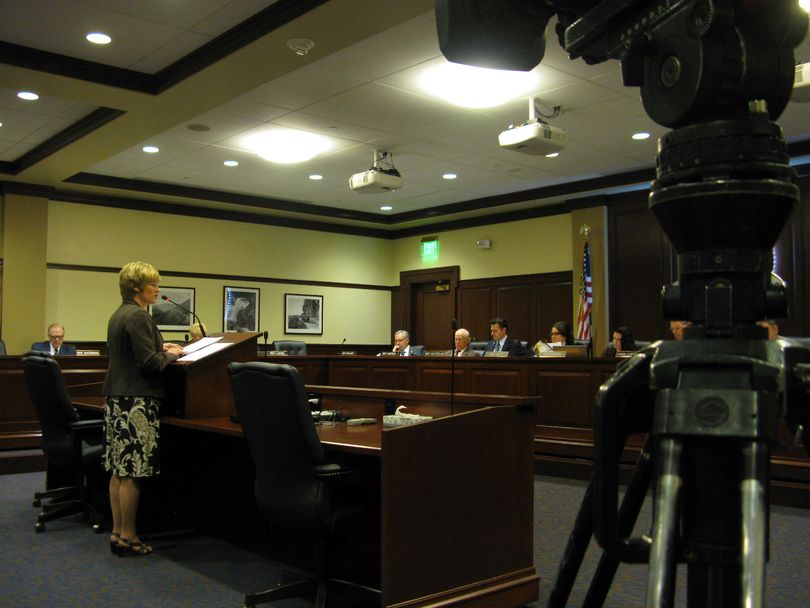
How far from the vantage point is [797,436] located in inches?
28.4

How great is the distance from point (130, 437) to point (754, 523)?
3.26 metres

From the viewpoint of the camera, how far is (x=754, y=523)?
1.94ft

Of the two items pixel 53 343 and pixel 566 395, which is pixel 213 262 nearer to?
pixel 53 343

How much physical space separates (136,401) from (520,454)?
179 cm

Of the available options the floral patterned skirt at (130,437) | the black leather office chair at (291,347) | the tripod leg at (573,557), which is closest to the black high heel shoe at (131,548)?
the floral patterned skirt at (130,437)

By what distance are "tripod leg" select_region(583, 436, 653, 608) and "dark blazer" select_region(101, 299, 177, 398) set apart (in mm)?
2962

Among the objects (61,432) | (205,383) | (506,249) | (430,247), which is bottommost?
(61,432)

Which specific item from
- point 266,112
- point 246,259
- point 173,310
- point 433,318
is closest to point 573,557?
point 266,112

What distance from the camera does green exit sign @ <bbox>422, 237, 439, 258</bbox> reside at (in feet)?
37.0

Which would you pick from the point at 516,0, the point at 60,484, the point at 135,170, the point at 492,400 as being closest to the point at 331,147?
the point at 135,170

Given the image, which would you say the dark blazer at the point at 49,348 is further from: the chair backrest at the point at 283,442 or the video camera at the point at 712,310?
the video camera at the point at 712,310

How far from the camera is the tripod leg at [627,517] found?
748mm

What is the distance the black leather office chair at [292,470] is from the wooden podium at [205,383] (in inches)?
39.7

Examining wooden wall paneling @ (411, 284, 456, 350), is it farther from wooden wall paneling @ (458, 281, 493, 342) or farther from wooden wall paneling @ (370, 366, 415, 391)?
wooden wall paneling @ (370, 366, 415, 391)
